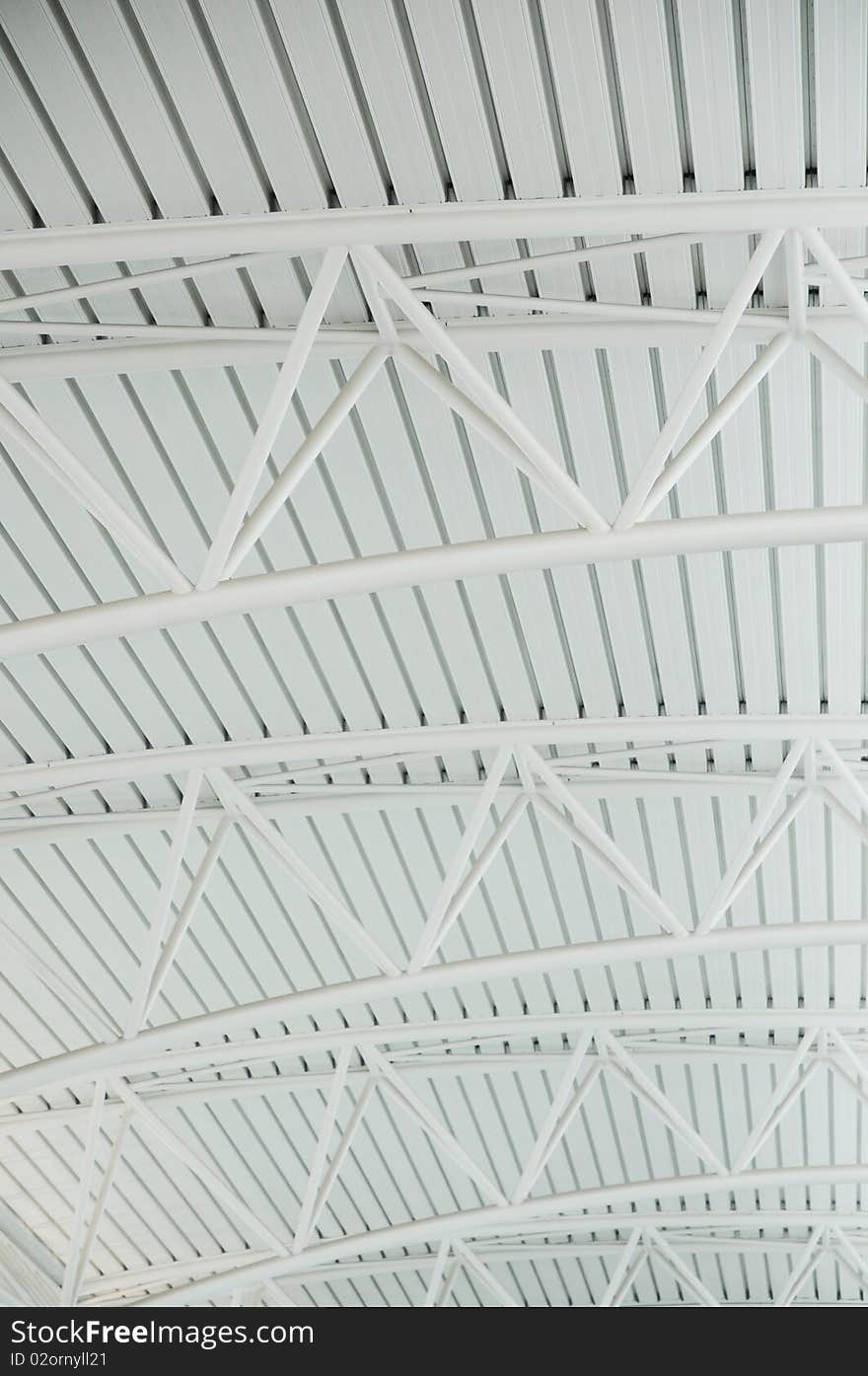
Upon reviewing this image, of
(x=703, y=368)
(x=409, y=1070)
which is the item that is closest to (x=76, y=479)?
(x=703, y=368)

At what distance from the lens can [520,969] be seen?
64.4ft

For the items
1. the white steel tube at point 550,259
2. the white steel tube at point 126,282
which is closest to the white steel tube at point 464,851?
the white steel tube at point 550,259

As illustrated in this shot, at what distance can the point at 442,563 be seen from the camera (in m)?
12.7

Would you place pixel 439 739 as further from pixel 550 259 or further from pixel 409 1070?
pixel 409 1070

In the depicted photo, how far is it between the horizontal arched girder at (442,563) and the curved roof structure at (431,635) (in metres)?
0.04

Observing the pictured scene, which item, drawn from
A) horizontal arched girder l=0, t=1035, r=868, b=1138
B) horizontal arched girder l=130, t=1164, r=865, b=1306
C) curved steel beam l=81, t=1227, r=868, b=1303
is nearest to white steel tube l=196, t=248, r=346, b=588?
horizontal arched girder l=0, t=1035, r=868, b=1138

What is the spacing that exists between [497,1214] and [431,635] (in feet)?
39.9

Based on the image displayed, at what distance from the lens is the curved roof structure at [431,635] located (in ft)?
38.4

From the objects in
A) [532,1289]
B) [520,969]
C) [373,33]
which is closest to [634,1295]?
[532,1289]

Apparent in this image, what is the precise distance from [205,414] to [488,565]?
148 inches

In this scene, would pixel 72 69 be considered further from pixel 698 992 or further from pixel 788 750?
pixel 698 992

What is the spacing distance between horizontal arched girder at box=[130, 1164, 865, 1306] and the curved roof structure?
11cm

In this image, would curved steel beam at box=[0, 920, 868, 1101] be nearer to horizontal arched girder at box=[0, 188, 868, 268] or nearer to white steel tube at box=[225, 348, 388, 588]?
white steel tube at box=[225, 348, 388, 588]

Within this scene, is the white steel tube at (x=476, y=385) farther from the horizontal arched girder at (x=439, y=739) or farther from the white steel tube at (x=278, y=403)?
the horizontal arched girder at (x=439, y=739)
